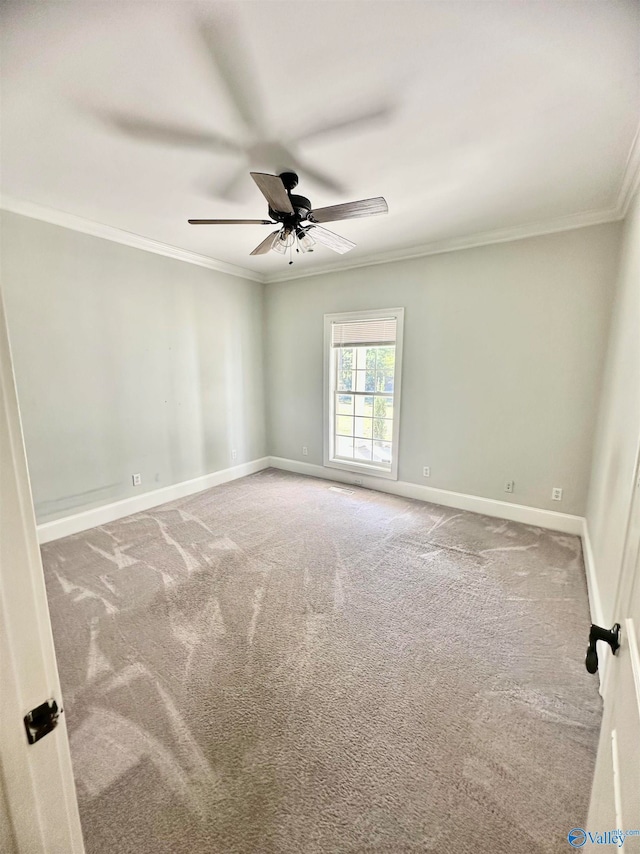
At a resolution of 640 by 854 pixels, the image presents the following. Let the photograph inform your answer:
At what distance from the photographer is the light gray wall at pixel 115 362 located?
2871 mm

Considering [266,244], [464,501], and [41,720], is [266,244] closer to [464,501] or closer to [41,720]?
[41,720]

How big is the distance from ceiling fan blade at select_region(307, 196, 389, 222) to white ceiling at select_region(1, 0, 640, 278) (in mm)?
303

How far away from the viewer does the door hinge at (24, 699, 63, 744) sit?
0.53 m

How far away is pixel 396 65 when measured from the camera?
147cm

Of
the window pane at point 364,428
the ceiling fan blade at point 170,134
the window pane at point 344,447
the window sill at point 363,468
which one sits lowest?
the window sill at point 363,468

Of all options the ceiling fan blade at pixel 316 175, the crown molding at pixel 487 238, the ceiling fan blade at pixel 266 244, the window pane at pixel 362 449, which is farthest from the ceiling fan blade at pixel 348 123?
the window pane at pixel 362 449

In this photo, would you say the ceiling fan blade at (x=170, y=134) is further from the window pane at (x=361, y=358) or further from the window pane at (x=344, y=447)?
the window pane at (x=344, y=447)

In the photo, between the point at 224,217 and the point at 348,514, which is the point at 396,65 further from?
the point at 348,514

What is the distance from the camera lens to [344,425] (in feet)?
15.3

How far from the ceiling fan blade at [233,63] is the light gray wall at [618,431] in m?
2.26

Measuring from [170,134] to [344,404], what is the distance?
127 inches

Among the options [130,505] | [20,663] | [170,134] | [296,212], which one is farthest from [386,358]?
[20,663]

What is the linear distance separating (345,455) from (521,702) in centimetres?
329

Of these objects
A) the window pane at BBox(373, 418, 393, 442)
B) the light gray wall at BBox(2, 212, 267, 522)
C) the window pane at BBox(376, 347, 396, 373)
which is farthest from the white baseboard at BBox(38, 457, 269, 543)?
the window pane at BBox(376, 347, 396, 373)
